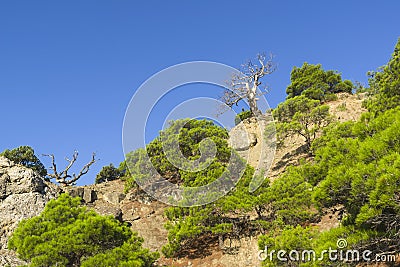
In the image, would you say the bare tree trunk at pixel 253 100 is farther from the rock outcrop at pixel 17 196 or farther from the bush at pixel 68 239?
the bush at pixel 68 239

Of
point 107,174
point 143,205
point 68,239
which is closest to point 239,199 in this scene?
point 68,239

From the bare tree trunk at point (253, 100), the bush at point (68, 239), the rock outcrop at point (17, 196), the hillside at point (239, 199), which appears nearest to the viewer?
the hillside at point (239, 199)

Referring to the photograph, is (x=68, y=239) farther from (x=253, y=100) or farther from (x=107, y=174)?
(x=253, y=100)

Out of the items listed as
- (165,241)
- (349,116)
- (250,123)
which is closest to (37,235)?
(165,241)

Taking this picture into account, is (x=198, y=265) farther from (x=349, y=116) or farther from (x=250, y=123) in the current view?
(x=250, y=123)

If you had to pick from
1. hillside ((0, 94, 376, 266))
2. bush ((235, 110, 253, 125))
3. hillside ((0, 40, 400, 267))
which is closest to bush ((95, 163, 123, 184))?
hillside ((0, 40, 400, 267))

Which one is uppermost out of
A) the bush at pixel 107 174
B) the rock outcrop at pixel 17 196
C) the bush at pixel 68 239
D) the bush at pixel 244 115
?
the bush at pixel 244 115

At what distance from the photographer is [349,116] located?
2917 cm

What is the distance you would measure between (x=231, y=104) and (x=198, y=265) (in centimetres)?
2379

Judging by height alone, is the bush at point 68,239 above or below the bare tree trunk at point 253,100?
below

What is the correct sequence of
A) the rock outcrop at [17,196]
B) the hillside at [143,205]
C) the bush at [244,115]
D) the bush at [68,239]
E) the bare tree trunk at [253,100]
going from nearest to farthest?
the bush at [68,239] → the rock outcrop at [17,196] → the hillside at [143,205] → the bare tree trunk at [253,100] → the bush at [244,115]

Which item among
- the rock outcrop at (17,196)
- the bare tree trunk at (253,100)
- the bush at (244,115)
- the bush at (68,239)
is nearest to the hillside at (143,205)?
the rock outcrop at (17,196)

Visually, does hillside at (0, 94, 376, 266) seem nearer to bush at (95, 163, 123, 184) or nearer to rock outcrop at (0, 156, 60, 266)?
rock outcrop at (0, 156, 60, 266)

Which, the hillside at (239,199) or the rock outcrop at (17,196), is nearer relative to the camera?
the hillside at (239,199)
